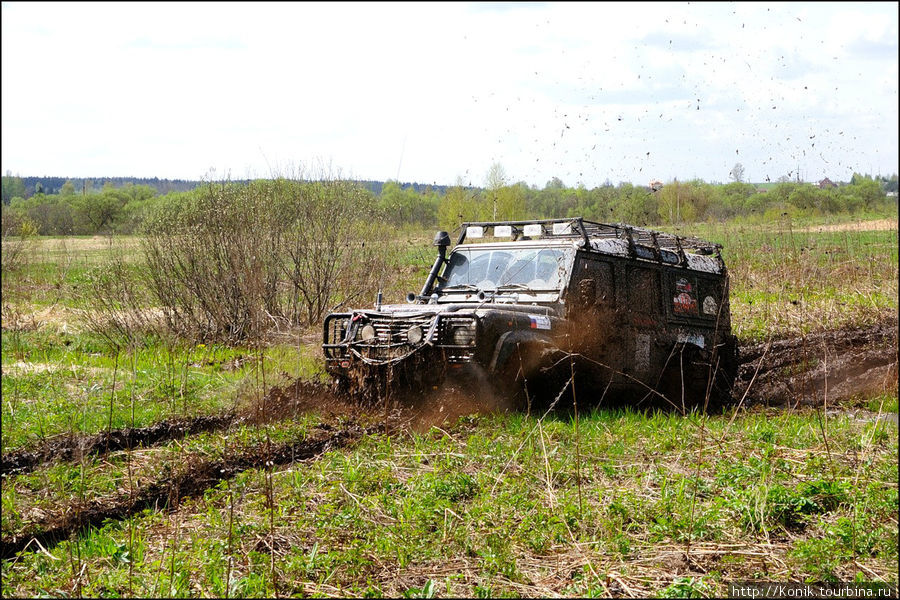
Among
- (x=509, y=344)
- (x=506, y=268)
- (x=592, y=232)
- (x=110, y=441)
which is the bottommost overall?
(x=110, y=441)

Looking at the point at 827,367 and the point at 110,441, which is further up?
the point at 827,367

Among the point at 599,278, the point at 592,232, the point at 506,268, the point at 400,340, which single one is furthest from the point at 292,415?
the point at 592,232

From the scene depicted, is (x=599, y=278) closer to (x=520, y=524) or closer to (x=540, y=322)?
(x=540, y=322)

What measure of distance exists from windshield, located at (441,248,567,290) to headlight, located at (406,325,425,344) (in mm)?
1582

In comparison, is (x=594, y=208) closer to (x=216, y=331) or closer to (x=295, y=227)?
(x=295, y=227)

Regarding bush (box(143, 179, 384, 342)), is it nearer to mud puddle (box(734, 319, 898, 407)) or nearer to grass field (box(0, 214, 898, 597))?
Result: grass field (box(0, 214, 898, 597))

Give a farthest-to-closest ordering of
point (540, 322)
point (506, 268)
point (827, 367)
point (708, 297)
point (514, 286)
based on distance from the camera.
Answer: point (827, 367) → point (708, 297) → point (506, 268) → point (514, 286) → point (540, 322)

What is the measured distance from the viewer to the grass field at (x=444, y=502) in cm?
462

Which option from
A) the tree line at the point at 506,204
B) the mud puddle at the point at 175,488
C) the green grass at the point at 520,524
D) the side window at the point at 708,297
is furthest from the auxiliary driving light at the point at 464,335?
the tree line at the point at 506,204

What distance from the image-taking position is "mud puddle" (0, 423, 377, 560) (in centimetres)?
559

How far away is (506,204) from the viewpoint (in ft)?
65.1

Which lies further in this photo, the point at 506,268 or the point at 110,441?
the point at 506,268

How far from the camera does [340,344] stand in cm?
901

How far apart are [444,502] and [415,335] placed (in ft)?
9.79
